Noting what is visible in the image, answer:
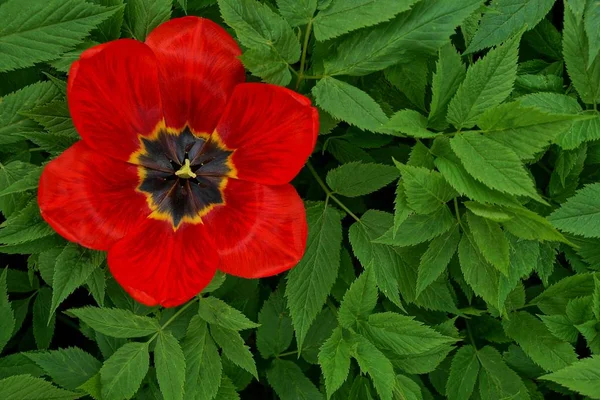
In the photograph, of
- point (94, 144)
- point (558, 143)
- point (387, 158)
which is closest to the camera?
point (94, 144)

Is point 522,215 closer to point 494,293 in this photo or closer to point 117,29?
point 494,293

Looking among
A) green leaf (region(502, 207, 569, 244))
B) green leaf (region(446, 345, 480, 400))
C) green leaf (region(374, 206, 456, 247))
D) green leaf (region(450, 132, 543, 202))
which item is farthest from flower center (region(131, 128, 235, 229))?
green leaf (region(446, 345, 480, 400))

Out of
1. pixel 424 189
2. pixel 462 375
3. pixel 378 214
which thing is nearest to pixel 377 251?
pixel 378 214

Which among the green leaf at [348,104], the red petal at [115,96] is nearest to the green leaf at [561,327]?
the green leaf at [348,104]

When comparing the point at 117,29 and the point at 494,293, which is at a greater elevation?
the point at 117,29

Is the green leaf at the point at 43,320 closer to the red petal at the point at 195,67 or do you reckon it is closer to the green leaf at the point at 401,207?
the red petal at the point at 195,67

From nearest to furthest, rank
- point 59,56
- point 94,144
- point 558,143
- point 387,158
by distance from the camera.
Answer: point 94,144 < point 59,56 < point 558,143 < point 387,158

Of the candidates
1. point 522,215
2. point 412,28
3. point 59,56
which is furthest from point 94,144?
point 522,215
